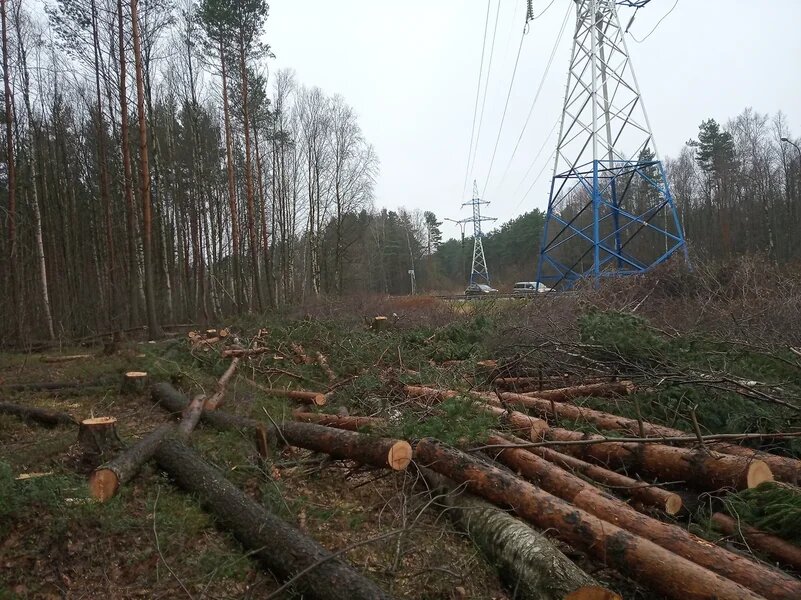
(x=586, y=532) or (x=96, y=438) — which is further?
(x=96, y=438)

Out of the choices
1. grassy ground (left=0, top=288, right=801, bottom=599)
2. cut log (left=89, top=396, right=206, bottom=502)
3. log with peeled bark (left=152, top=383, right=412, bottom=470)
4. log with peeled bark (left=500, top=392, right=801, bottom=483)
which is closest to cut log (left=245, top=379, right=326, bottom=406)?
grassy ground (left=0, top=288, right=801, bottom=599)

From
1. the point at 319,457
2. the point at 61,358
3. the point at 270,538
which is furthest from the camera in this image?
the point at 61,358

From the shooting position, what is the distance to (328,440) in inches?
193

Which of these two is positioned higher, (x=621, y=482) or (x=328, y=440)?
(x=328, y=440)

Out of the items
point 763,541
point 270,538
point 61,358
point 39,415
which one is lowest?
point 763,541

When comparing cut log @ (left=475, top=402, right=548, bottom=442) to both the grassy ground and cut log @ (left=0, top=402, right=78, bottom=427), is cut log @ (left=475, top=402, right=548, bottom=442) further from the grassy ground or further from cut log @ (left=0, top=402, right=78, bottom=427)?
cut log @ (left=0, top=402, right=78, bottom=427)

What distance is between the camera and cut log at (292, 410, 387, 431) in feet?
17.2

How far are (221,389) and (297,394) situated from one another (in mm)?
1095

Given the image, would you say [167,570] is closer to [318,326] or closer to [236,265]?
[318,326]

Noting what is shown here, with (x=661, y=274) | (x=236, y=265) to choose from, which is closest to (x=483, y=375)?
(x=661, y=274)

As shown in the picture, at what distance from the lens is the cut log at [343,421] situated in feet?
17.2

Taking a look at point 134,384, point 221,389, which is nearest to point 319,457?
point 221,389

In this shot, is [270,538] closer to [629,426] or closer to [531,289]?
[629,426]

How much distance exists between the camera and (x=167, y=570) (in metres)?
3.24
